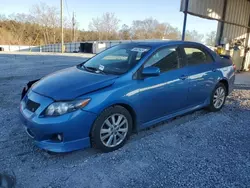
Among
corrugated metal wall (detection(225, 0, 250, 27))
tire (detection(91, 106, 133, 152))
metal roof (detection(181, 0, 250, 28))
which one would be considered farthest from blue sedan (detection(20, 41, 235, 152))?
corrugated metal wall (detection(225, 0, 250, 27))

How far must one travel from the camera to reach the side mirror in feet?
10.4

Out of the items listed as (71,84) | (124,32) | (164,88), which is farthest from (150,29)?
(71,84)

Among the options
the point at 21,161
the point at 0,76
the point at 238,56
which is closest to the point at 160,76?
the point at 21,161

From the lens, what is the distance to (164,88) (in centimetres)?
344

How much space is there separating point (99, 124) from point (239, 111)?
140 inches

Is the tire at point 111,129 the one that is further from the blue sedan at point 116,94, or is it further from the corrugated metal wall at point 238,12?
the corrugated metal wall at point 238,12

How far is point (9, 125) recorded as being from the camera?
377 cm

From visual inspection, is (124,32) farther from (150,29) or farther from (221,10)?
(221,10)

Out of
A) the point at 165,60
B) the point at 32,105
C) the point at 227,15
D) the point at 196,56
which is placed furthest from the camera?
the point at 227,15

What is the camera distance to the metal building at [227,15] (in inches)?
309

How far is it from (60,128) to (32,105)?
555 millimetres

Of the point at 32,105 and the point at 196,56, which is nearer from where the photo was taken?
the point at 32,105

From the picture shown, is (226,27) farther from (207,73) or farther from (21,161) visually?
(21,161)

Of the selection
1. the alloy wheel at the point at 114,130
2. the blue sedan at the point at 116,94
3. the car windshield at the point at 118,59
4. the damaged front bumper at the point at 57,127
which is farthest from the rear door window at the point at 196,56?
the damaged front bumper at the point at 57,127
